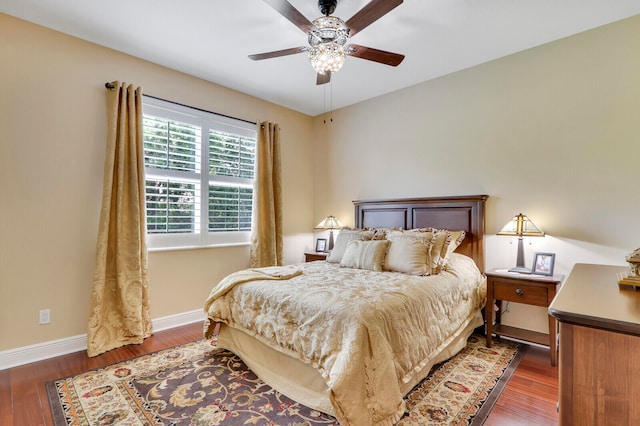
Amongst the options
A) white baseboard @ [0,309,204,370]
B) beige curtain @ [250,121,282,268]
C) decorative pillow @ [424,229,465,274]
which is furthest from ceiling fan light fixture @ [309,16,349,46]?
white baseboard @ [0,309,204,370]

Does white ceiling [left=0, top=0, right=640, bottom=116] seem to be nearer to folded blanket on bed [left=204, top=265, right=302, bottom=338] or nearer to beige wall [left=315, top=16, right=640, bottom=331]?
beige wall [left=315, top=16, right=640, bottom=331]

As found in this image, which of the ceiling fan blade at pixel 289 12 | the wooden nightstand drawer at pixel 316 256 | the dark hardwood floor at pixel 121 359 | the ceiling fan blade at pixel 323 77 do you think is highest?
the ceiling fan blade at pixel 289 12

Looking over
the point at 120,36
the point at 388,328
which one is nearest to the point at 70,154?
the point at 120,36

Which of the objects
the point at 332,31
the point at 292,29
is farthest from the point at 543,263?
the point at 292,29

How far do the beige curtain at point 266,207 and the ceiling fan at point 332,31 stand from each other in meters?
1.90

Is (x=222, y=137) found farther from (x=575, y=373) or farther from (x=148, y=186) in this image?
(x=575, y=373)

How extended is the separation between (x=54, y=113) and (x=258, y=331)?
8.76ft

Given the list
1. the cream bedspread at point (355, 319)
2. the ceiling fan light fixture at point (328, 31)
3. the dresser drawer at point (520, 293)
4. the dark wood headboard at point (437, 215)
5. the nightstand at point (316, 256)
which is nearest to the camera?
the cream bedspread at point (355, 319)

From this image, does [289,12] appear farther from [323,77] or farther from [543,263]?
[543,263]

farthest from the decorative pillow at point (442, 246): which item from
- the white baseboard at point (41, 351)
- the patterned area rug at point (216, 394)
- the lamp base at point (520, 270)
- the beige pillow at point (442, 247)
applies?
the white baseboard at point (41, 351)

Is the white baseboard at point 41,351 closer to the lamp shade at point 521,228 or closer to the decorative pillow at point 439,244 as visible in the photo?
the decorative pillow at point 439,244

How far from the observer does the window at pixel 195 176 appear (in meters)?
3.33

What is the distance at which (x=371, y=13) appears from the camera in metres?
1.91

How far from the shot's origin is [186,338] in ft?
10.2
